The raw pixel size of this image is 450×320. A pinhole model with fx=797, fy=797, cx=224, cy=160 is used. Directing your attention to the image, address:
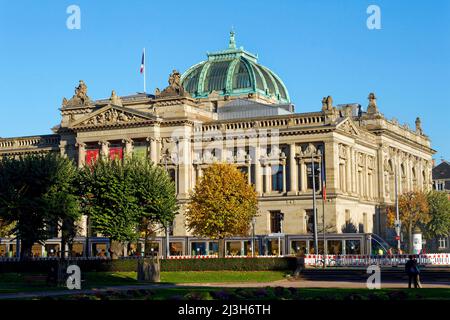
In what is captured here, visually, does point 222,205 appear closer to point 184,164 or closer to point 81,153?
point 184,164

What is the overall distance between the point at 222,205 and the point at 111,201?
14602 millimetres

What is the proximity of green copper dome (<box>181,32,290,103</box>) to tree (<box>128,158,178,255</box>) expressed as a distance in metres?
47.1

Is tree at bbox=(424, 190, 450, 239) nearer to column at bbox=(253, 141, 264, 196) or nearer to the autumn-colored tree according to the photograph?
the autumn-colored tree

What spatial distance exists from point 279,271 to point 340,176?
46.5m

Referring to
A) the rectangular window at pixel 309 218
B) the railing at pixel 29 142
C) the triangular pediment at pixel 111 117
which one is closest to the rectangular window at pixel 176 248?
the rectangular window at pixel 309 218

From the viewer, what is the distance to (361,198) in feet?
399

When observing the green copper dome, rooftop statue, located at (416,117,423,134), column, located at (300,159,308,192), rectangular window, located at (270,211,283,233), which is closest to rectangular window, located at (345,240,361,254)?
column, located at (300,159,308,192)

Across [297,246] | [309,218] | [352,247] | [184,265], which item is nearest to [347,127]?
[309,218]

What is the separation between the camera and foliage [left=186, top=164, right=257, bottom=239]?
3780 inches

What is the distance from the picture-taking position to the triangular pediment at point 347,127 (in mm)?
113631

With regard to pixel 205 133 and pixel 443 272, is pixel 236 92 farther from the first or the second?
pixel 443 272

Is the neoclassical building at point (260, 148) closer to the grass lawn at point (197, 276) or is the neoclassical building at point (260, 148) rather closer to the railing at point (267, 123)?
the railing at point (267, 123)

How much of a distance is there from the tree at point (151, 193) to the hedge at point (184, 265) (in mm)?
16760
